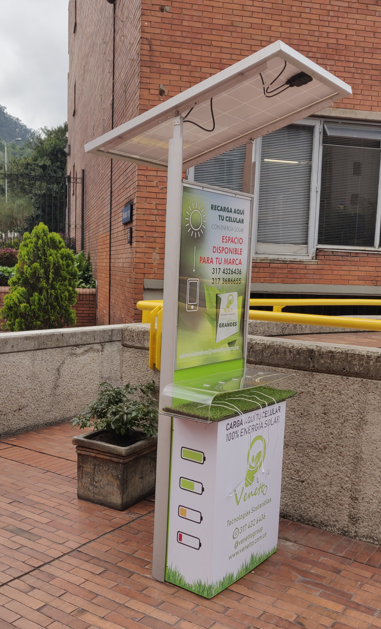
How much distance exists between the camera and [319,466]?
4.04 m

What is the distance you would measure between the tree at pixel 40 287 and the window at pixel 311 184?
10.6ft

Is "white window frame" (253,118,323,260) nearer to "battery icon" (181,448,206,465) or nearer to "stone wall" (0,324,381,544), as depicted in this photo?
"stone wall" (0,324,381,544)

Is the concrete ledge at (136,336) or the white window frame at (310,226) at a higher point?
the white window frame at (310,226)

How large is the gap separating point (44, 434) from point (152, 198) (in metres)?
3.95

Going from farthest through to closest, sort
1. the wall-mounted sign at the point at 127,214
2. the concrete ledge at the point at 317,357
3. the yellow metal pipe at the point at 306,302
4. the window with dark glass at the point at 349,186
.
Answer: the window with dark glass at the point at 349,186 → the wall-mounted sign at the point at 127,214 → the yellow metal pipe at the point at 306,302 → the concrete ledge at the point at 317,357

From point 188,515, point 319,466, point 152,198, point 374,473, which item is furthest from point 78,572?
point 152,198

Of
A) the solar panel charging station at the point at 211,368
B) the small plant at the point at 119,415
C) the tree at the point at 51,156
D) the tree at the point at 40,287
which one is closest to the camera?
the solar panel charging station at the point at 211,368

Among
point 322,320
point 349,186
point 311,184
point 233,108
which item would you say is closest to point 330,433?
point 322,320

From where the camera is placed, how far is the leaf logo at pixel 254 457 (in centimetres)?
336

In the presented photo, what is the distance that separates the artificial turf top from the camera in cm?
297

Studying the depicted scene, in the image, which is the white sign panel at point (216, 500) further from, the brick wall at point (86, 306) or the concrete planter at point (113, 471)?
the brick wall at point (86, 306)

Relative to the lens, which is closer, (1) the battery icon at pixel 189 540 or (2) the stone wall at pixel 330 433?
(1) the battery icon at pixel 189 540

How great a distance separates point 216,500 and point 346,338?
247 inches

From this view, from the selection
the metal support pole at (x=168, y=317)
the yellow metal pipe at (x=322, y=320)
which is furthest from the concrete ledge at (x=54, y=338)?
the metal support pole at (x=168, y=317)
